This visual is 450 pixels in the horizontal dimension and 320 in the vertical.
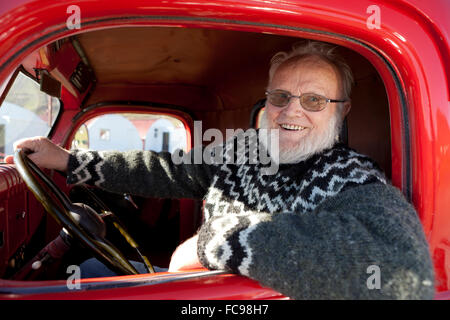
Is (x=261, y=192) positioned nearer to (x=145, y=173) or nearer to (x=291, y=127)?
(x=291, y=127)

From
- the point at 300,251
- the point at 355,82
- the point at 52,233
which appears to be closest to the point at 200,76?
the point at 355,82

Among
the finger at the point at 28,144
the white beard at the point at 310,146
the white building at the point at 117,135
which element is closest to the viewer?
the white beard at the point at 310,146

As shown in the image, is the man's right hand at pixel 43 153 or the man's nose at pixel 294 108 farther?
the man's right hand at pixel 43 153

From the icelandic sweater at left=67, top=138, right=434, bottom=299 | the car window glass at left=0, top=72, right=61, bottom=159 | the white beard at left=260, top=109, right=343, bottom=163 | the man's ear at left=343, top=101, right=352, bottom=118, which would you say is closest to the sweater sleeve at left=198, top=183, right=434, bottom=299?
the icelandic sweater at left=67, top=138, right=434, bottom=299

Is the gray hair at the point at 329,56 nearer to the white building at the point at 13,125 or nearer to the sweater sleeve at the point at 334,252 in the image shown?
the sweater sleeve at the point at 334,252

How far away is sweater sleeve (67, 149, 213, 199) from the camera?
70.7 inches

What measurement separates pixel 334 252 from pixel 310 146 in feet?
2.33

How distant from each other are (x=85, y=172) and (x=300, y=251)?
4.20ft

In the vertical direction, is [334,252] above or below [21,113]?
below

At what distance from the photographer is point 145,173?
6.25 ft

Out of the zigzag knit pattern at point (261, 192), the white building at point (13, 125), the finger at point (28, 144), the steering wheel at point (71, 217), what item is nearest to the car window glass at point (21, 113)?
the white building at point (13, 125)

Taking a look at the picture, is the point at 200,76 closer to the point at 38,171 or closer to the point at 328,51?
the point at 328,51

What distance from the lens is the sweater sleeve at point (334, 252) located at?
0.81 metres

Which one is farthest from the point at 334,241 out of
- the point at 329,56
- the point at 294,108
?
the point at 329,56
